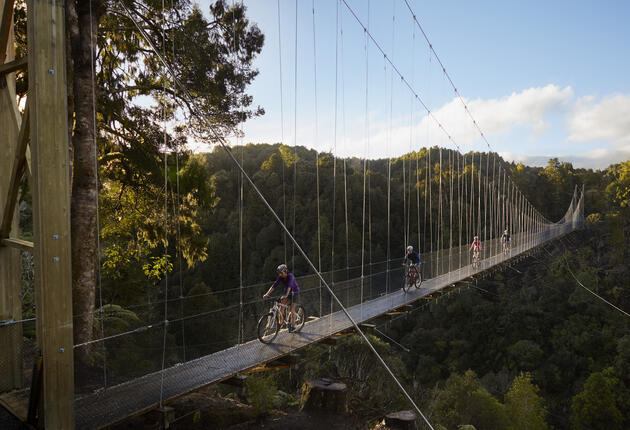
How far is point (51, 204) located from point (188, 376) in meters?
1.75

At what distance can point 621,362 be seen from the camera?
23688mm

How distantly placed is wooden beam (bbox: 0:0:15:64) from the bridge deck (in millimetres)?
2479

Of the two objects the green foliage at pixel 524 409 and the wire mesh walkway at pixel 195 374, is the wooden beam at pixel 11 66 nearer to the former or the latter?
the wire mesh walkway at pixel 195 374

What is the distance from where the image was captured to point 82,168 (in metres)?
4.81

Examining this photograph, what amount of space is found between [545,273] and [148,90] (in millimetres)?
35879

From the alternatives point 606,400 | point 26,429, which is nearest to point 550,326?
point 606,400

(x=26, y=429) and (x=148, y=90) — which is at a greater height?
(x=148, y=90)

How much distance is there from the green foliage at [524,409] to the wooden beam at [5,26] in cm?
1926

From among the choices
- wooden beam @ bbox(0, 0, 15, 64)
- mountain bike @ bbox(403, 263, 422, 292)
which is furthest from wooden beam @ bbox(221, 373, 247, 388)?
mountain bike @ bbox(403, 263, 422, 292)

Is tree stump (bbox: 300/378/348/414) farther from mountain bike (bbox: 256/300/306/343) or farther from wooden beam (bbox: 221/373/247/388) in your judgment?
wooden beam (bbox: 221/373/247/388)

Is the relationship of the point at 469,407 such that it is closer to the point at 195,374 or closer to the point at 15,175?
the point at 195,374

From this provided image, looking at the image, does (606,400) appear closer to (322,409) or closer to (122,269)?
(322,409)

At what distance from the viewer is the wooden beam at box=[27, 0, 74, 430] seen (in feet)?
7.29

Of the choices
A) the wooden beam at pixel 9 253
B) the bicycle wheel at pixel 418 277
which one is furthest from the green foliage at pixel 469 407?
the wooden beam at pixel 9 253
